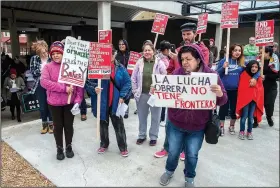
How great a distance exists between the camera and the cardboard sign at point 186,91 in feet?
8.44

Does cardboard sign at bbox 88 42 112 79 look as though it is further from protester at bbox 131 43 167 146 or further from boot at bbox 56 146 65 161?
boot at bbox 56 146 65 161

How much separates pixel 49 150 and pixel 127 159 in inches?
52.9

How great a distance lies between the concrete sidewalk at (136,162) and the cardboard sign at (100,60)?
1299 millimetres

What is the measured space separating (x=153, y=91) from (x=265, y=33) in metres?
3.28

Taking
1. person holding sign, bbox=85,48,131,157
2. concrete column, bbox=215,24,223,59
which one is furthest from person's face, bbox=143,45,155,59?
concrete column, bbox=215,24,223,59

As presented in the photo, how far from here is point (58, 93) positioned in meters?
3.49

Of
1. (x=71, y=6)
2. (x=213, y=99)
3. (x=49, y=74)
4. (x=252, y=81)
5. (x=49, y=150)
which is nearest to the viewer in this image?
(x=213, y=99)

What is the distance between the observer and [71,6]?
13867mm

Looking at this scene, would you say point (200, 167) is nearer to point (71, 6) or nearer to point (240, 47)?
point (240, 47)

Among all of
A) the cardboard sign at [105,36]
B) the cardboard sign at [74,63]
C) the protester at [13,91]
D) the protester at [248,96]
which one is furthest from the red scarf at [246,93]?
the protester at [13,91]

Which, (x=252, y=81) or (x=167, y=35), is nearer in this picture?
(x=252, y=81)

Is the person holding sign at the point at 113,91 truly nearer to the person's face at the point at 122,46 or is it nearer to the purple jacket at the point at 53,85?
the purple jacket at the point at 53,85

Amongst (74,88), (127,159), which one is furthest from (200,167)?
(74,88)

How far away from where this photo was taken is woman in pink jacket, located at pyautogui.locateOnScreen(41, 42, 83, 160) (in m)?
3.44
